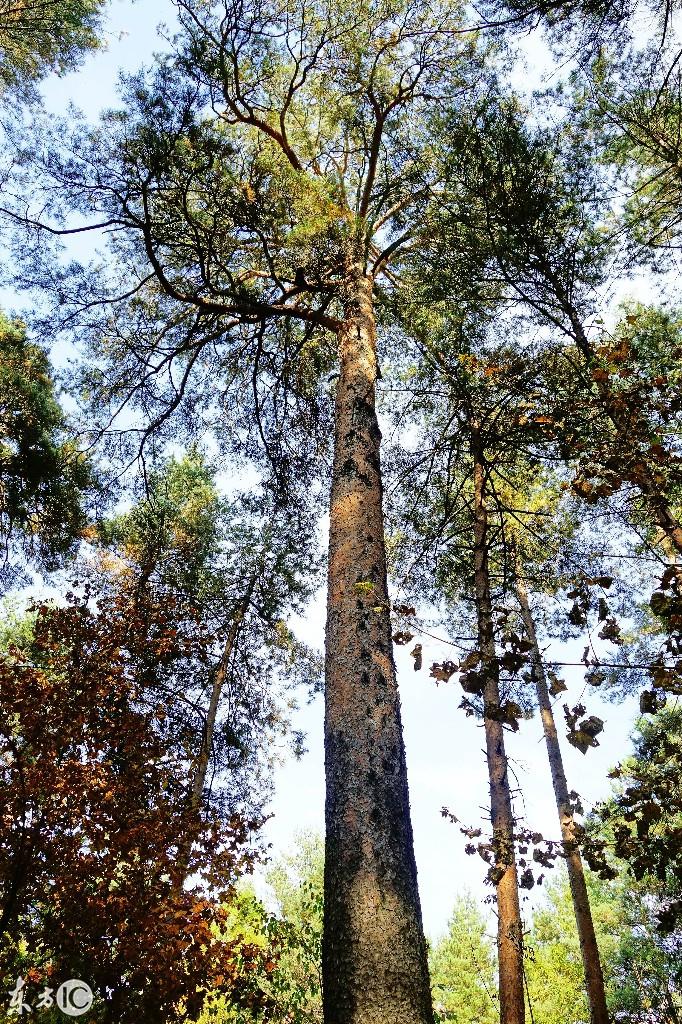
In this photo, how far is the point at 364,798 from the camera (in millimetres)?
2654

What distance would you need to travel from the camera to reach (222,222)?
5.94m

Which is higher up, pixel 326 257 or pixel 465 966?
pixel 326 257

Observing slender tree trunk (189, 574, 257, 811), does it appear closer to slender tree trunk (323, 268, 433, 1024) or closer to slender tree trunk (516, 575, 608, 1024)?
slender tree trunk (516, 575, 608, 1024)

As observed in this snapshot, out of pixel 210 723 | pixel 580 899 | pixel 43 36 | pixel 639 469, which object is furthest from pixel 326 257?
pixel 580 899

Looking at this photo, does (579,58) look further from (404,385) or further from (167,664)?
(167,664)

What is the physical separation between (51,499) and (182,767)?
379 centimetres

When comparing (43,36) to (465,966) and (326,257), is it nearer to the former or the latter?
(326,257)

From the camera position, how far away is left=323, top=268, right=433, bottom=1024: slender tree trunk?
2.21 m

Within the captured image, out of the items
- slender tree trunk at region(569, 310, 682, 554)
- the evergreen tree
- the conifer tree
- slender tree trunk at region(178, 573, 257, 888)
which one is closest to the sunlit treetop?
the conifer tree

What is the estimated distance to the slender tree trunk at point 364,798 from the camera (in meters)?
2.21

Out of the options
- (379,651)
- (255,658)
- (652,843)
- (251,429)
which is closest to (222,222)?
(251,429)

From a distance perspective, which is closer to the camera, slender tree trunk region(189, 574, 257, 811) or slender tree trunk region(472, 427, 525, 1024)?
slender tree trunk region(472, 427, 525, 1024)

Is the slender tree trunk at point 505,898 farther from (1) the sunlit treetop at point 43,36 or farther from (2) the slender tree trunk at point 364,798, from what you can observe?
(1) the sunlit treetop at point 43,36

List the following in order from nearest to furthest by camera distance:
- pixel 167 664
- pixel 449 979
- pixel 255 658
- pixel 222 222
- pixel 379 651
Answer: pixel 379 651
pixel 222 222
pixel 167 664
pixel 255 658
pixel 449 979
